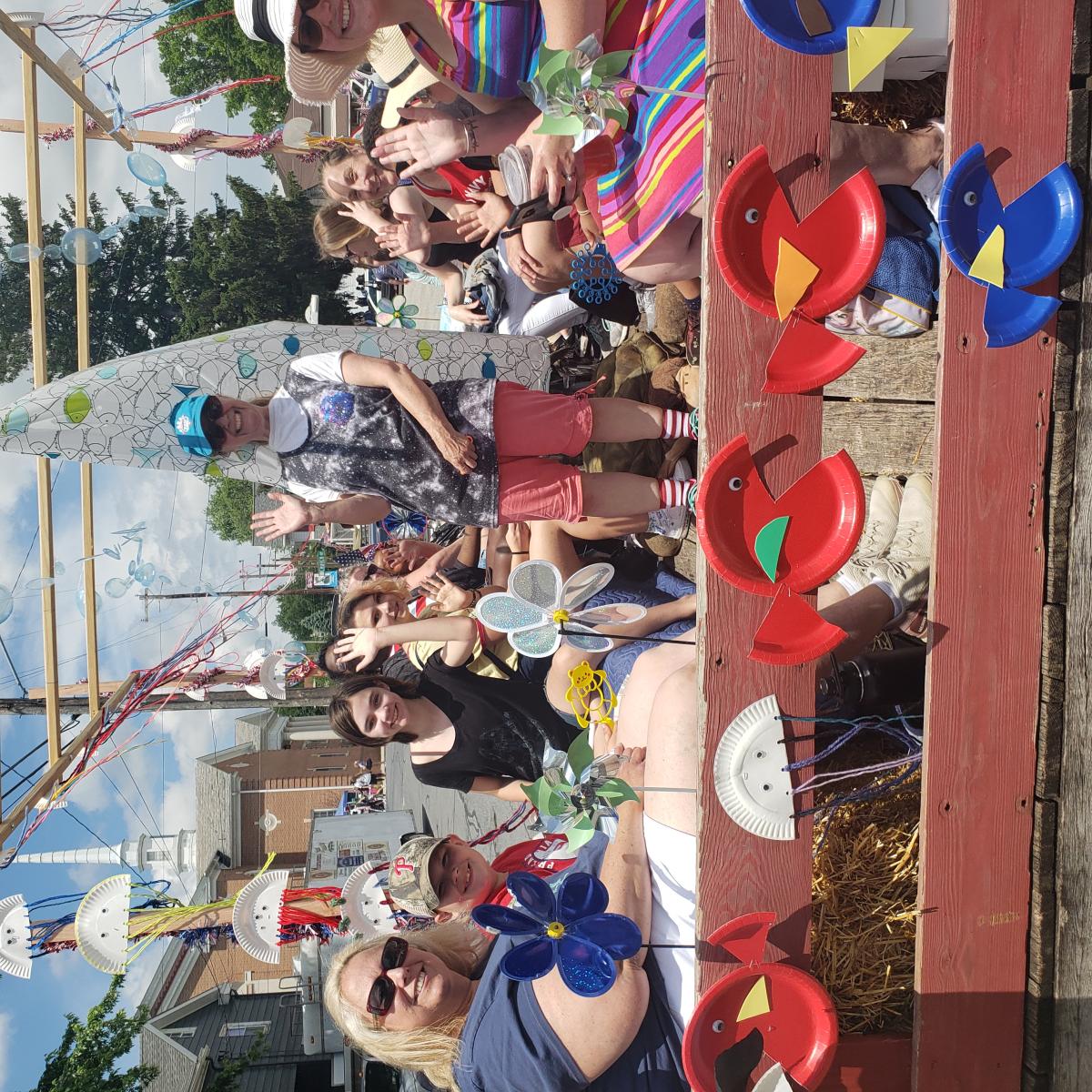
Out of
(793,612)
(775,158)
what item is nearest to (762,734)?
(793,612)

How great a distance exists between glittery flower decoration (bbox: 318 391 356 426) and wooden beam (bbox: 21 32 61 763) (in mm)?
1739

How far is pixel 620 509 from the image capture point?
309 centimetres

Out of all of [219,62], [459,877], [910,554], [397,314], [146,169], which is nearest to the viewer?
[910,554]

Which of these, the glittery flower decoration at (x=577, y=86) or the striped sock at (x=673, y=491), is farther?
the striped sock at (x=673, y=491)

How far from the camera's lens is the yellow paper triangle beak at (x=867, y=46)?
1.50 metres

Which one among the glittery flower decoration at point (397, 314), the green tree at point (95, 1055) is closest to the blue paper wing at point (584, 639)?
the glittery flower decoration at point (397, 314)

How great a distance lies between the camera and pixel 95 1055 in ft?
30.8

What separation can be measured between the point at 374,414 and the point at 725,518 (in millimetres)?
1644

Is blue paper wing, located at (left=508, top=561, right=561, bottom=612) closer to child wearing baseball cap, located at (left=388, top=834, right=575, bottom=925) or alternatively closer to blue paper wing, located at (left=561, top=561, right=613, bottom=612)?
blue paper wing, located at (left=561, top=561, right=613, bottom=612)

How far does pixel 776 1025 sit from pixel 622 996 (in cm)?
43

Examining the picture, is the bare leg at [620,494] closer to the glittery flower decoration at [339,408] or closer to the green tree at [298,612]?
the glittery flower decoration at [339,408]

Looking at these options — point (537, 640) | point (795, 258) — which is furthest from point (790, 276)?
point (537, 640)

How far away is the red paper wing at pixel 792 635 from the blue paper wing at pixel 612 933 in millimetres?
720

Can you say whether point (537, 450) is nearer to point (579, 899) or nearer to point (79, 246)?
point (579, 899)
